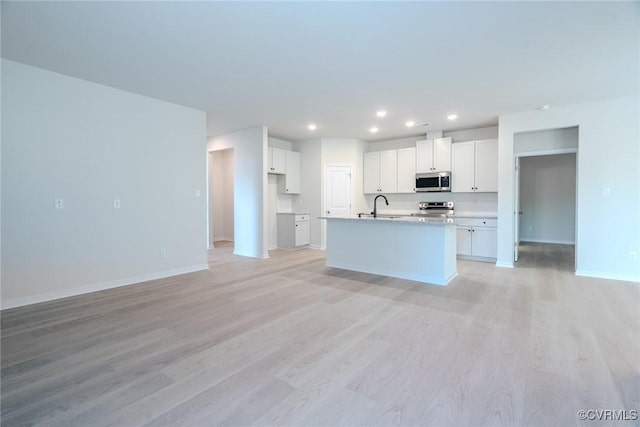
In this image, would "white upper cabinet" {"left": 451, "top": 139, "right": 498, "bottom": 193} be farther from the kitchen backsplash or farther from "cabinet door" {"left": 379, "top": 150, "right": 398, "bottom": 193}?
"cabinet door" {"left": 379, "top": 150, "right": 398, "bottom": 193}

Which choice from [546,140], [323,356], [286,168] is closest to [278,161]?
[286,168]

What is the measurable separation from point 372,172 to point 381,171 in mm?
244

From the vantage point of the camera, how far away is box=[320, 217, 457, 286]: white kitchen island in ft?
13.5

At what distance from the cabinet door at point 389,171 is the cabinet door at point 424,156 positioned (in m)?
0.53

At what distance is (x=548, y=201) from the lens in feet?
27.4

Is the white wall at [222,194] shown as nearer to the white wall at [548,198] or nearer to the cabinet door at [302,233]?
the cabinet door at [302,233]

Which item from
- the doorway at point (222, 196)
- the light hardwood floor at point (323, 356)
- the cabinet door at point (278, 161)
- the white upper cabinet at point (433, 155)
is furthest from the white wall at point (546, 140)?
the doorway at point (222, 196)

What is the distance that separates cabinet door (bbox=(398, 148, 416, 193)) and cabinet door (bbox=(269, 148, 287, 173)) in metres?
2.70

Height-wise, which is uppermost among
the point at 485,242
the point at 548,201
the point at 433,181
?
the point at 433,181

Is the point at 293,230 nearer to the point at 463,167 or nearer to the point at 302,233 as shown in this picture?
the point at 302,233

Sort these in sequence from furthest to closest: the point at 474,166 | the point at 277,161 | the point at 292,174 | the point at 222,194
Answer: the point at 222,194 < the point at 292,174 < the point at 277,161 < the point at 474,166

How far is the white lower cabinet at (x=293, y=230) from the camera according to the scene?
7129 mm

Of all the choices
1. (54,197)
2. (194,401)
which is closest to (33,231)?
(54,197)

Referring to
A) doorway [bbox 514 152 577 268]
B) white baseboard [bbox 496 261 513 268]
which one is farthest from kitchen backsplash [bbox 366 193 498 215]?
doorway [bbox 514 152 577 268]
